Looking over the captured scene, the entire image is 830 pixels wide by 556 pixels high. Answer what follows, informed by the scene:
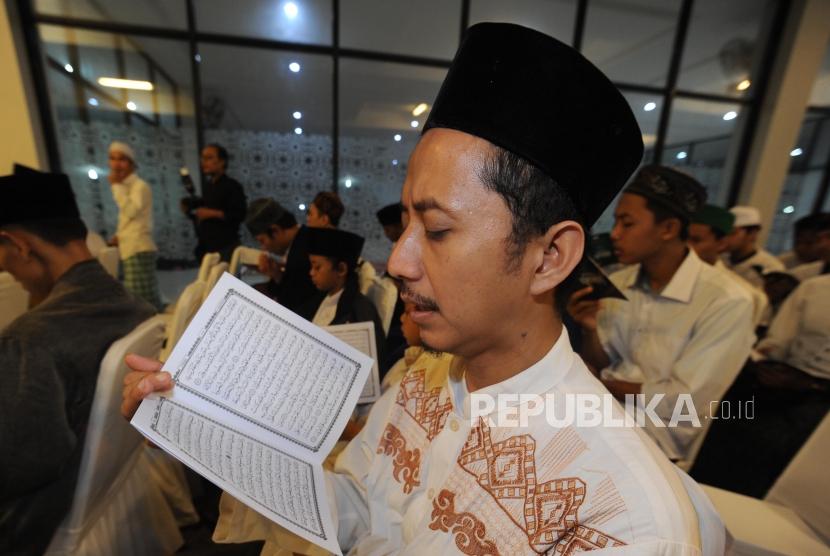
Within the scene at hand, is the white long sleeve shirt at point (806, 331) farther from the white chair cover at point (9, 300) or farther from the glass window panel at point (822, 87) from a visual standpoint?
the glass window panel at point (822, 87)

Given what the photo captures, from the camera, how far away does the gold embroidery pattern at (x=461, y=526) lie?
2.20ft

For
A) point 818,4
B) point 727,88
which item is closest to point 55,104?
point 727,88

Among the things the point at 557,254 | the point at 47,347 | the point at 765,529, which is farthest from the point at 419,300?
the point at 765,529

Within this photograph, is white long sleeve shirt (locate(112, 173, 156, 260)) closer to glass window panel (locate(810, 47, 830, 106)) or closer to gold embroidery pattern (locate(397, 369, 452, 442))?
gold embroidery pattern (locate(397, 369, 452, 442))

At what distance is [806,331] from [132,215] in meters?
5.04

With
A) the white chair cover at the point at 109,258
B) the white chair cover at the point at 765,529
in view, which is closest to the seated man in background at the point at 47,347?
the white chair cover at the point at 109,258

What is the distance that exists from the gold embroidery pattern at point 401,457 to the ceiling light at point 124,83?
447cm

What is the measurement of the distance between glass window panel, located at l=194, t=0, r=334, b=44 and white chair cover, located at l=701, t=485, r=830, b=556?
4.56 meters

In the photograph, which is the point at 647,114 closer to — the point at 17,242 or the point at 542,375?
the point at 542,375

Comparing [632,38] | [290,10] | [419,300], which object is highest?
[632,38]

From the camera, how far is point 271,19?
379 centimetres

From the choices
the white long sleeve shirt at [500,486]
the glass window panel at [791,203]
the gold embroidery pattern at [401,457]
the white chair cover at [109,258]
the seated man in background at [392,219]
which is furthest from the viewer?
the glass window panel at [791,203]

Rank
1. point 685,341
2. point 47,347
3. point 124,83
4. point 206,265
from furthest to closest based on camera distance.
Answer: point 124,83
point 206,265
point 685,341
point 47,347

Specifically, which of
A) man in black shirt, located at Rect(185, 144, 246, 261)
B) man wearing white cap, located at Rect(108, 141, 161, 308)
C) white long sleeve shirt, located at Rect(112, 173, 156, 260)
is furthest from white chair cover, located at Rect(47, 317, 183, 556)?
white long sleeve shirt, located at Rect(112, 173, 156, 260)
